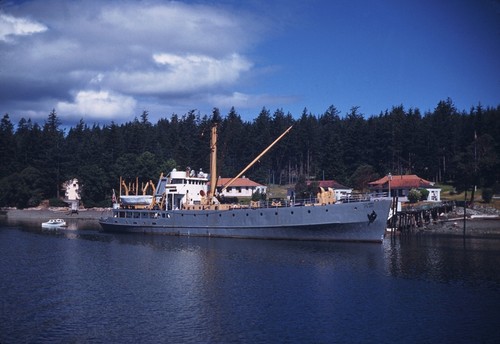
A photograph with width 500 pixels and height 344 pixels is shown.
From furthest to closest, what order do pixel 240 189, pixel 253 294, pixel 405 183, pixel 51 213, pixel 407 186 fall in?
pixel 240 189 < pixel 51 213 < pixel 405 183 < pixel 407 186 < pixel 253 294

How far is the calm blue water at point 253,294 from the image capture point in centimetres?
2103

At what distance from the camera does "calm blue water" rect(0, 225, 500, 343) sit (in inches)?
828

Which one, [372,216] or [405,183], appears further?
[405,183]

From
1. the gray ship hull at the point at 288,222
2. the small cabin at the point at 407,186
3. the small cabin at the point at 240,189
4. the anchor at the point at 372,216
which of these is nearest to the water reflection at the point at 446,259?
the anchor at the point at 372,216

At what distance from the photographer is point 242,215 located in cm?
5116

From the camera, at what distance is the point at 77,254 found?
42.1 m

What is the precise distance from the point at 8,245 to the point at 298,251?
94.0 feet

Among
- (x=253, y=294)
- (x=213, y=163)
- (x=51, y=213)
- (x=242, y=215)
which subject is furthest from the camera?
(x=51, y=213)

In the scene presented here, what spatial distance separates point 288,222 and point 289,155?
7156cm

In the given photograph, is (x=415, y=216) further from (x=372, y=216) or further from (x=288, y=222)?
(x=288, y=222)

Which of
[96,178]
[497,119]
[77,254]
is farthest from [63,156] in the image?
[497,119]

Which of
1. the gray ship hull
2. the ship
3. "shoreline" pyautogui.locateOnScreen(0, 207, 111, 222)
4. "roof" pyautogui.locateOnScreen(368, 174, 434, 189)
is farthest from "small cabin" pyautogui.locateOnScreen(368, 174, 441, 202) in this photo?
"shoreline" pyautogui.locateOnScreen(0, 207, 111, 222)

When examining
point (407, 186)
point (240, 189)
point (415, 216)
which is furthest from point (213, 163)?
point (240, 189)

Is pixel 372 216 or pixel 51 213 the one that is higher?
pixel 372 216
